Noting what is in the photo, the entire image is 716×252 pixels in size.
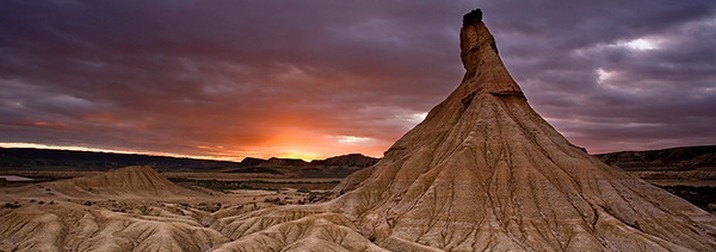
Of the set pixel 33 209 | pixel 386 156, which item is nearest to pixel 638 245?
pixel 386 156

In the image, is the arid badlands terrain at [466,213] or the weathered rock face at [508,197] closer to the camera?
the arid badlands terrain at [466,213]

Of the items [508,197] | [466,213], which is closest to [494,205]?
[508,197]

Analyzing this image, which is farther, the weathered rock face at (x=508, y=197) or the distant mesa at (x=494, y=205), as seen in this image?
the weathered rock face at (x=508, y=197)

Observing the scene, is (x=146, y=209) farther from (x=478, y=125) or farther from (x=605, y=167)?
(x=605, y=167)

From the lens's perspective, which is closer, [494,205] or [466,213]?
[466,213]

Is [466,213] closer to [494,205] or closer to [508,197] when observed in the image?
[494,205]

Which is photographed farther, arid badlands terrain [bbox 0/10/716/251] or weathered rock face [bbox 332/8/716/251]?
weathered rock face [bbox 332/8/716/251]

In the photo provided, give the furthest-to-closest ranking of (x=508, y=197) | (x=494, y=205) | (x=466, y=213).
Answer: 1. (x=508, y=197)
2. (x=494, y=205)
3. (x=466, y=213)

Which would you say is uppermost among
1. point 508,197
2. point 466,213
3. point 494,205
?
point 508,197

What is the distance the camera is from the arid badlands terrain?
57625 mm

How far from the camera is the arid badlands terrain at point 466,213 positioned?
5762cm

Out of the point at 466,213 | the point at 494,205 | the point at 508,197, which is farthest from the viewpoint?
the point at 508,197

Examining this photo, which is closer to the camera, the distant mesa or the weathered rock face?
the distant mesa

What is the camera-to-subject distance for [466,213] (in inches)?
2472
